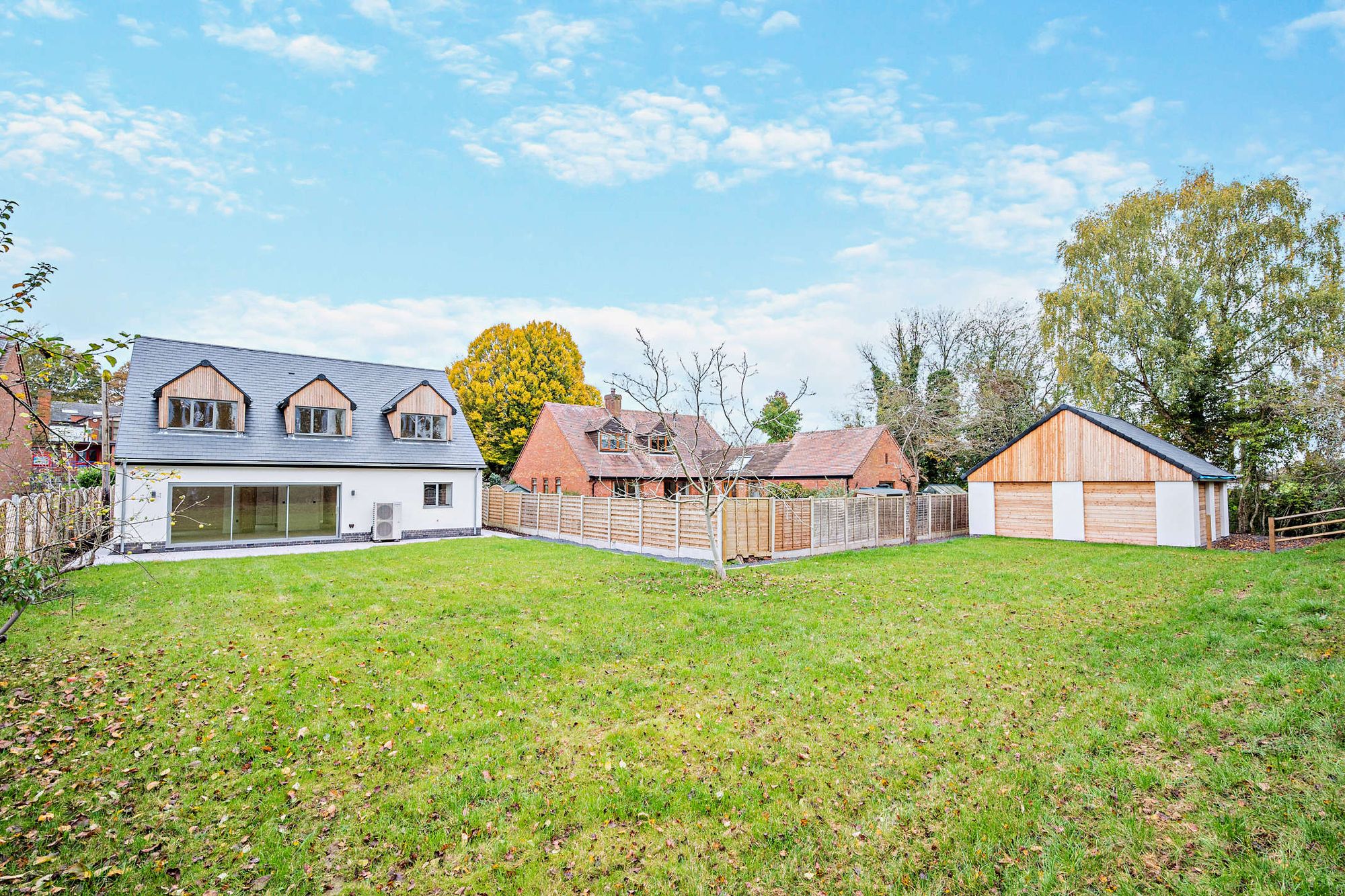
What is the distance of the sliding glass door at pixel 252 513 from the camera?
63.6 ft

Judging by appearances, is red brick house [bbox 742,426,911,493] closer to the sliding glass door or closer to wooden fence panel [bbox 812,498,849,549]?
wooden fence panel [bbox 812,498,849,549]

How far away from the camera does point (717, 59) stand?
14359 mm

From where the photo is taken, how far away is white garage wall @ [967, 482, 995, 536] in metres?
24.6

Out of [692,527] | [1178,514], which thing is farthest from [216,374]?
[1178,514]

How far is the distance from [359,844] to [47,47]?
960 centimetres

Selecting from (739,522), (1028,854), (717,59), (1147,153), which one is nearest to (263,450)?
(739,522)

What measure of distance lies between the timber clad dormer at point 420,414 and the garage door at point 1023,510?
23.1 meters

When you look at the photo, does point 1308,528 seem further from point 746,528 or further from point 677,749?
point 677,749

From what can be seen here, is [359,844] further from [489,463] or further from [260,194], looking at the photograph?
[489,463]

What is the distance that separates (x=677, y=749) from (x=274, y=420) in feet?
73.0

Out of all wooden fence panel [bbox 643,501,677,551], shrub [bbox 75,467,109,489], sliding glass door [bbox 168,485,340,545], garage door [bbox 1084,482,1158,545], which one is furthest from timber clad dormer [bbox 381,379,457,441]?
garage door [bbox 1084,482,1158,545]

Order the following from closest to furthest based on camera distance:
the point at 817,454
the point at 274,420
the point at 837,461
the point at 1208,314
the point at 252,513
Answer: the point at 252,513, the point at 274,420, the point at 1208,314, the point at 837,461, the point at 817,454

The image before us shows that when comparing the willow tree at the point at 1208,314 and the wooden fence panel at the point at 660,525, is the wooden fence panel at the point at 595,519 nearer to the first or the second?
the wooden fence panel at the point at 660,525

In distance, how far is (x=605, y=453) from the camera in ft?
107
